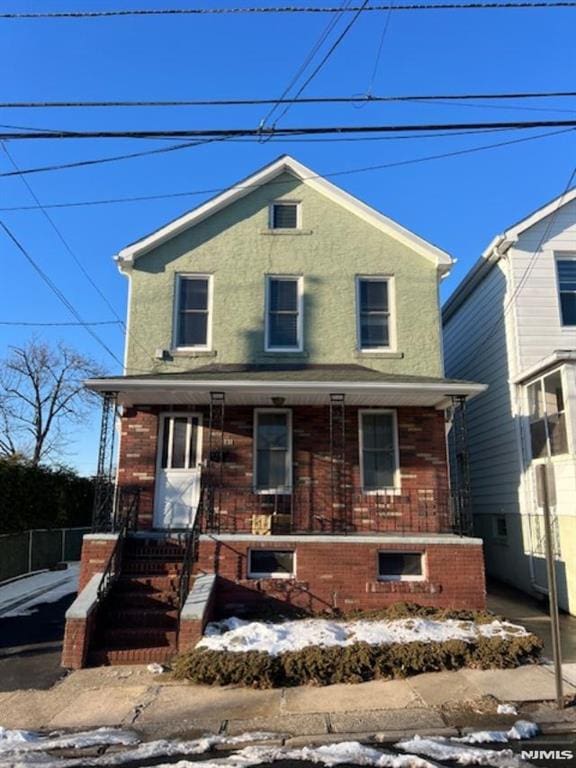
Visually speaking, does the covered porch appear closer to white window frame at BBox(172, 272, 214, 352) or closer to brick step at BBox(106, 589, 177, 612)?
white window frame at BBox(172, 272, 214, 352)

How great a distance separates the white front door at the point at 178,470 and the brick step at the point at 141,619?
2.67 meters

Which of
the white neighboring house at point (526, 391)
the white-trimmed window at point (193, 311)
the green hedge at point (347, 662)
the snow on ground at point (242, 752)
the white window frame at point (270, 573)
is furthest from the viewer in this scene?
the white-trimmed window at point (193, 311)

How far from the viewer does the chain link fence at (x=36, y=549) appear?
13578 mm

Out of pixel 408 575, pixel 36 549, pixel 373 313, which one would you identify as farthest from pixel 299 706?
pixel 36 549

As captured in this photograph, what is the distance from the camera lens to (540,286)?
41.5 ft

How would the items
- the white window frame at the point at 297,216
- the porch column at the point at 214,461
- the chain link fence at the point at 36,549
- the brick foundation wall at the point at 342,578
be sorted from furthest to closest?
1. the chain link fence at the point at 36,549
2. the white window frame at the point at 297,216
3. the porch column at the point at 214,461
4. the brick foundation wall at the point at 342,578

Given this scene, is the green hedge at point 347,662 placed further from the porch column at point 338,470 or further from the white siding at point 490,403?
the white siding at point 490,403

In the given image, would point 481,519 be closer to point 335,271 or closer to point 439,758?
point 335,271

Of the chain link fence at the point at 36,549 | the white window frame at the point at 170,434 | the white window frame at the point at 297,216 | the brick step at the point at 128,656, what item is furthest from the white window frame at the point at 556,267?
the chain link fence at the point at 36,549

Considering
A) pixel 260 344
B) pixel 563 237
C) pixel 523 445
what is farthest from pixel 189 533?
pixel 563 237

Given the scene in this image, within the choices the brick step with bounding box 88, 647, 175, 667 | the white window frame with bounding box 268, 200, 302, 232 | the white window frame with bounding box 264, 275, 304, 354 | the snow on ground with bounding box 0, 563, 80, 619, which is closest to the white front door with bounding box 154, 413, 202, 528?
the white window frame with bounding box 264, 275, 304, 354

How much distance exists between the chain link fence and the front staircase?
5.15 metres

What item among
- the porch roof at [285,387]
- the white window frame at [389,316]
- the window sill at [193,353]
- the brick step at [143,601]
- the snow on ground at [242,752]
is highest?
the white window frame at [389,316]

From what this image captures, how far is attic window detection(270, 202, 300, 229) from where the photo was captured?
517 inches
